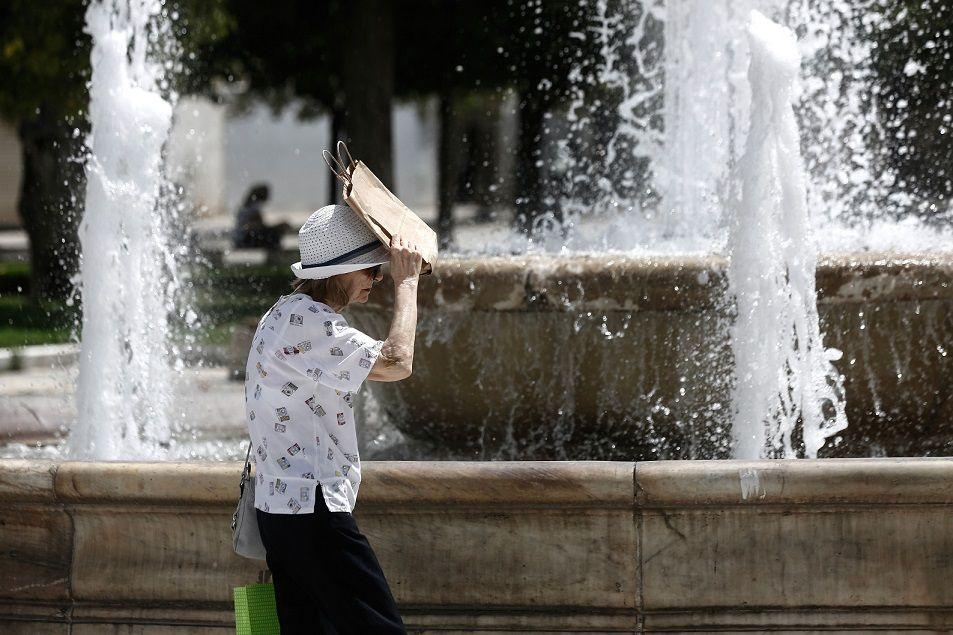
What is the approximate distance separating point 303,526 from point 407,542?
0.79 metres

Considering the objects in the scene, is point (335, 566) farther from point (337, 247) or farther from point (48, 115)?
point (48, 115)

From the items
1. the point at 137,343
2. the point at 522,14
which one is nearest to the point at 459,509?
the point at 137,343

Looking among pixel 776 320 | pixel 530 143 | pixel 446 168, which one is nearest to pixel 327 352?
pixel 776 320

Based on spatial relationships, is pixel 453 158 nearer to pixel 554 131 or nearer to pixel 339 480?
pixel 554 131

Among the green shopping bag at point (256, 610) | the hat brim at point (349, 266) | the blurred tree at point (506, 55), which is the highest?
the blurred tree at point (506, 55)

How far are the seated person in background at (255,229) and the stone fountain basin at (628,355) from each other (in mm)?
17659

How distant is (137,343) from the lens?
607 centimetres

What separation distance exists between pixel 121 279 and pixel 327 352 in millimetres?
3373

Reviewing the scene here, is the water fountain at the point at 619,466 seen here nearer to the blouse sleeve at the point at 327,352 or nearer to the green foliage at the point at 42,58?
the blouse sleeve at the point at 327,352

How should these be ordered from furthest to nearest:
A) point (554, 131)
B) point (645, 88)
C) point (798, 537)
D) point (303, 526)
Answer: point (554, 131) → point (645, 88) → point (798, 537) → point (303, 526)

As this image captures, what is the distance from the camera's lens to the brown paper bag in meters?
3.04

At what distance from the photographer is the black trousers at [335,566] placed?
2.98 meters

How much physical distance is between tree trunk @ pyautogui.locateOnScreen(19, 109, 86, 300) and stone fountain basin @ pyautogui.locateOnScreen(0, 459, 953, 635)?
12.9 metres

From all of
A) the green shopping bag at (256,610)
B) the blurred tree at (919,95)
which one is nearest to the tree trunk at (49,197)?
the blurred tree at (919,95)
